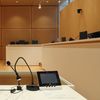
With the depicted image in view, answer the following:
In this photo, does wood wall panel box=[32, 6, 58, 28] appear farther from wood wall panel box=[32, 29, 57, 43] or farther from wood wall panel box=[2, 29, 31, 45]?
wood wall panel box=[2, 29, 31, 45]

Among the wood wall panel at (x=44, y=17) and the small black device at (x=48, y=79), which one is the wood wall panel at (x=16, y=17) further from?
the small black device at (x=48, y=79)

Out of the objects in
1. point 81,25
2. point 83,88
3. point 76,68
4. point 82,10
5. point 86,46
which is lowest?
point 83,88

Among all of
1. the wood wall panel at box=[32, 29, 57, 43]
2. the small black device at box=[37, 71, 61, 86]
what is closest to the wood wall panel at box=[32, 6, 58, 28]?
the wood wall panel at box=[32, 29, 57, 43]

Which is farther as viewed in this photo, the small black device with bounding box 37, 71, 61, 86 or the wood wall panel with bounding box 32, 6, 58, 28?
the wood wall panel with bounding box 32, 6, 58, 28

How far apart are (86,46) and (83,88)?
22.1 inches

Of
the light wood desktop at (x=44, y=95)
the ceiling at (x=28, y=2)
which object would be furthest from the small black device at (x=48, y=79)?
the ceiling at (x=28, y=2)

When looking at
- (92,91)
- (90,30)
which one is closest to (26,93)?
(92,91)

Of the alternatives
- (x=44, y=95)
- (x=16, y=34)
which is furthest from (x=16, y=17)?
(x=44, y=95)

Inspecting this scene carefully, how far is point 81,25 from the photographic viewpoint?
9.16 m

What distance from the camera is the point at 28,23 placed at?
15.1m

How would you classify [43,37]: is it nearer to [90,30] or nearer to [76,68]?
[90,30]

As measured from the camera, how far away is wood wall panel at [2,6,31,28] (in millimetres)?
15047

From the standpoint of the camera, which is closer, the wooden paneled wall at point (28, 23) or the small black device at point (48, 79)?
→ the small black device at point (48, 79)

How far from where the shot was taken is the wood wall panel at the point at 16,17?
15047mm
